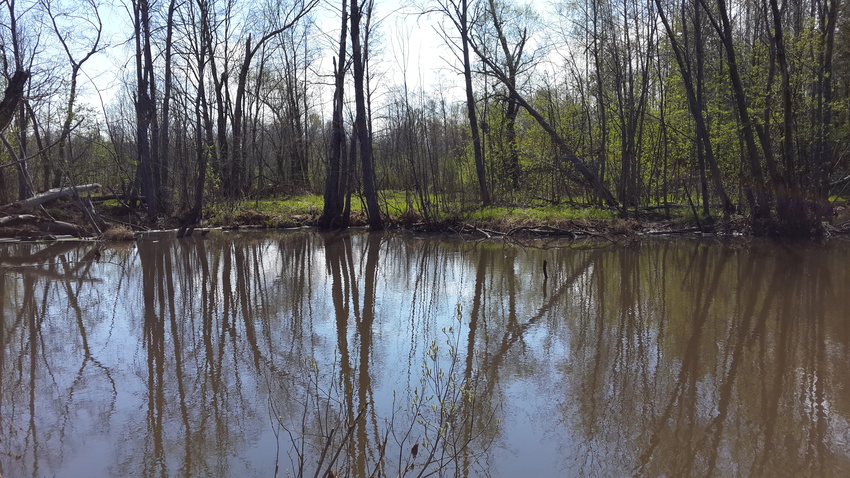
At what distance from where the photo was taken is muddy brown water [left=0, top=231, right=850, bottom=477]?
3492 millimetres

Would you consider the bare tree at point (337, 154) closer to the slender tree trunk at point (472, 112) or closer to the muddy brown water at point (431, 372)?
the slender tree trunk at point (472, 112)

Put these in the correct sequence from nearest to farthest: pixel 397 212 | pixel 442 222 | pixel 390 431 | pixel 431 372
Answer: pixel 390 431
pixel 431 372
pixel 442 222
pixel 397 212

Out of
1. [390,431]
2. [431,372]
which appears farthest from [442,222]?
[390,431]

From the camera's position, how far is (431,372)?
15.8 feet

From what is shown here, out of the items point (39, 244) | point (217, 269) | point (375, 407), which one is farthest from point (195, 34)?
point (375, 407)

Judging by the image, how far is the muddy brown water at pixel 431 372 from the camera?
11.5 ft

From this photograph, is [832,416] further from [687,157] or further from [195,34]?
[195,34]

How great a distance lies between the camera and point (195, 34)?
20.4m

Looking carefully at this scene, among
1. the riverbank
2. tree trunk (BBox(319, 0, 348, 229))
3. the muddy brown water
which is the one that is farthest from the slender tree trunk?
the muddy brown water

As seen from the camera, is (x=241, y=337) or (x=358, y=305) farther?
(x=358, y=305)

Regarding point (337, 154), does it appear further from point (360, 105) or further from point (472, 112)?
point (472, 112)

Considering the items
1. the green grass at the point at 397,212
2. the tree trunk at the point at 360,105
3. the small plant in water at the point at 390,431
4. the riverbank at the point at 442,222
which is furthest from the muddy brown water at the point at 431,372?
the tree trunk at the point at 360,105

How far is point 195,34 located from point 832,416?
21508mm

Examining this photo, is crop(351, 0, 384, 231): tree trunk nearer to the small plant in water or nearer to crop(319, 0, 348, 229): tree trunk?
crop(319, 0, 348, 229): tree trunk
